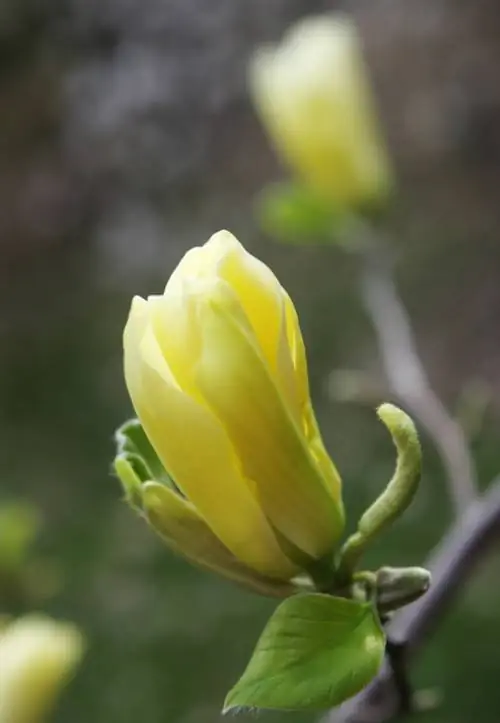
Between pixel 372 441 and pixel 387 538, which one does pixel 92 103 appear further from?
pixel 387 538

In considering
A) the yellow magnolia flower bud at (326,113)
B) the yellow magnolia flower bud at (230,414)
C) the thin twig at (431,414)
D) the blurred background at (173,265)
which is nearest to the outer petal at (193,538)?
the yellow magnolia flower bud at (230,414)

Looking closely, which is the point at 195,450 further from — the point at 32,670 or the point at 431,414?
the point at 431,414

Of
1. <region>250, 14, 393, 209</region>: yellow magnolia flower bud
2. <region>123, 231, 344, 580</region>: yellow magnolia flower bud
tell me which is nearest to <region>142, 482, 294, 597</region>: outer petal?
<region>123, 231, 344, 580</region>: yellow magnolia flower bud

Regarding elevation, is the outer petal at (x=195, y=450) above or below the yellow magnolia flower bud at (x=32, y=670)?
above

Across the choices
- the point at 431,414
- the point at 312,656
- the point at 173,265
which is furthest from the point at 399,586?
the point at 173,265

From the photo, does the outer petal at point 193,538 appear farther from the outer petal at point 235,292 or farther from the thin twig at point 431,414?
the thin twig at point 431,414

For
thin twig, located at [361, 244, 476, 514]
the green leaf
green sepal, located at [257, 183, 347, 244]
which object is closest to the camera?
the green leaf

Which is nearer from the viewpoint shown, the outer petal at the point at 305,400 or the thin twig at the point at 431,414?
the outer petal at the point at 305,400

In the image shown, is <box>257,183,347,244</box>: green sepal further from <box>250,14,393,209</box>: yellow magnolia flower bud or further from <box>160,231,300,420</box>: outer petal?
<box>160,231,300,420</box>: outer petal
